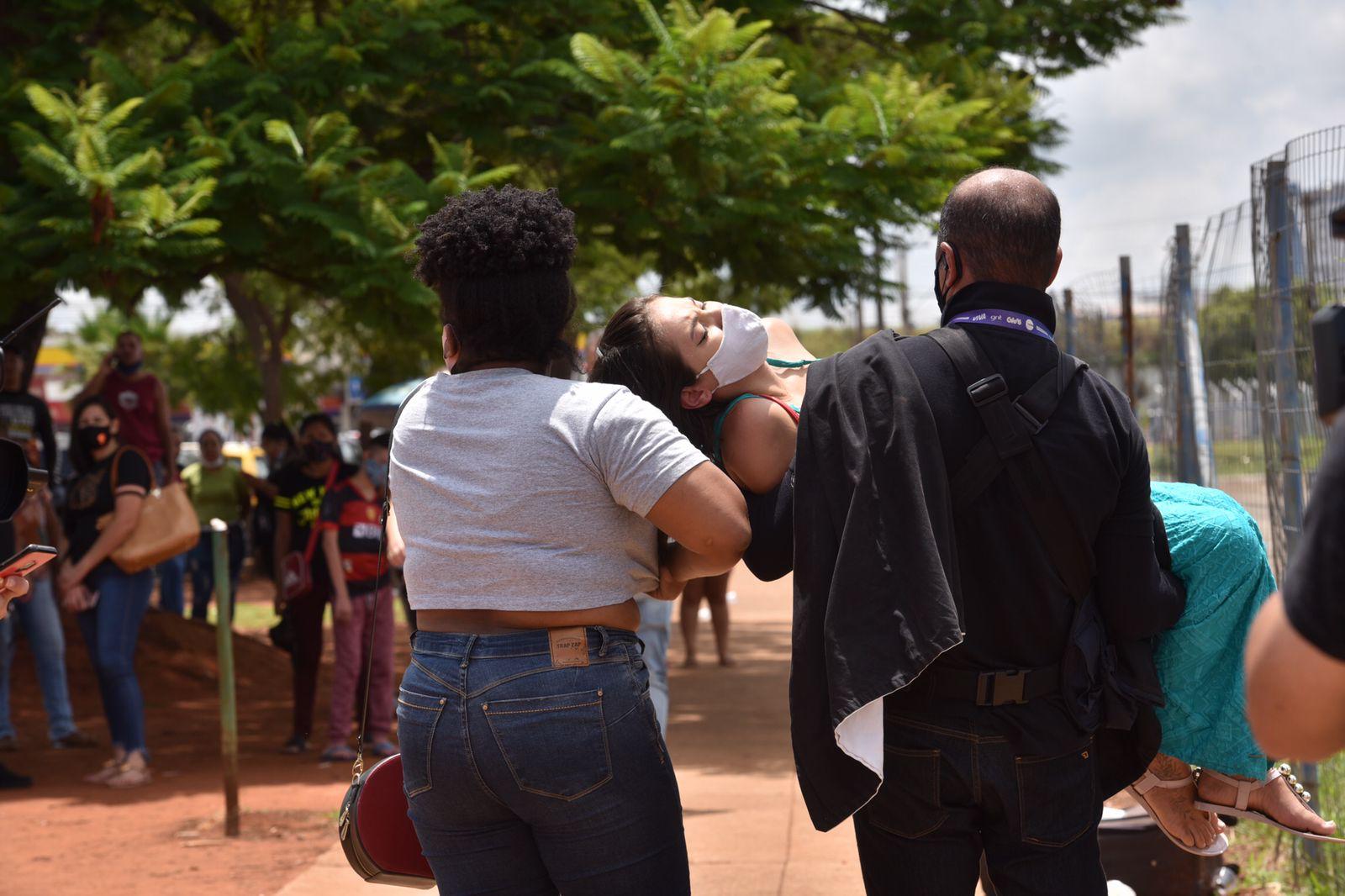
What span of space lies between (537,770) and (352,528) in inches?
238

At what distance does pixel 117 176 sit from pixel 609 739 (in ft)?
18.2

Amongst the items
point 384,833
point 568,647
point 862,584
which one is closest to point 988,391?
point 862,584

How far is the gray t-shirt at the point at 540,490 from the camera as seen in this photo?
8.02ft

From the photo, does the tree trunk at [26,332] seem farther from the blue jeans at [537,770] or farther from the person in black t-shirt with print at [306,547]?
the blue jeans at [537,770]

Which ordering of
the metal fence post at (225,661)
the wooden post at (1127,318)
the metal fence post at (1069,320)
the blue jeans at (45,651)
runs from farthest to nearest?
the metal fence post at (1069,320) < the blue jeans at (45,651) < the wooden post at (1127,318) < the metal fence post at (225,661)

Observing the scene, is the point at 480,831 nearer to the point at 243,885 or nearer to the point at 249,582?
the point at 243,885

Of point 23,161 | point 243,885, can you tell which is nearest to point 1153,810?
point 243,885

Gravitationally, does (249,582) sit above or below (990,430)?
below

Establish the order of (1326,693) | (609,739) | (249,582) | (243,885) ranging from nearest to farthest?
(1326,693) → (609,739) → (243,885) → (249,582)

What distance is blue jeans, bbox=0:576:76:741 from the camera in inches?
324

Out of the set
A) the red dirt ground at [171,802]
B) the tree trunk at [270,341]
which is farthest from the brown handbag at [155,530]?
the tree trunk at [270,341]

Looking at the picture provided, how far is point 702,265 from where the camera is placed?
8984 millimetres

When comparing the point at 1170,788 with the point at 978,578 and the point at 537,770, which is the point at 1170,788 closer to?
the point at 978,578

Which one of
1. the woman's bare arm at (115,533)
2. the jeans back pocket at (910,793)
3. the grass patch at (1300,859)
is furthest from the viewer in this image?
the woman's bare arm at (115,533)
